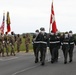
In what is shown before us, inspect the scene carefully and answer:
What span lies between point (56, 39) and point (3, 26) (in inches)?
384

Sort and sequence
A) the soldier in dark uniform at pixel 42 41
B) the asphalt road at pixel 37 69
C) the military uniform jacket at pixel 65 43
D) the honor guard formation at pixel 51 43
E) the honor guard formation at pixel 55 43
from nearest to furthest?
the asphalt road at pixel 37 69 < the soldier in dark uniform at pixel 42 41 < the honor guard formation at pixel 51 43 < the honor guard formation at pixel 55 43 < the military uniform jacket at pixel 65 43

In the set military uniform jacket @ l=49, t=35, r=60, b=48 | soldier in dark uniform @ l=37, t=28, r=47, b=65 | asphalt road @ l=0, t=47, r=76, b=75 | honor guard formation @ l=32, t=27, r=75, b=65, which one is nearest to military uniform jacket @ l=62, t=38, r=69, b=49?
honor guard formation @ l=32, t=27, r=75, b=65

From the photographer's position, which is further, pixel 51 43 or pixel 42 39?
pixel 51 43

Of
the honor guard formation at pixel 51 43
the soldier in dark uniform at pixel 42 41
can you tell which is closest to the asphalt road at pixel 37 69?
the soldier in dark uniform at pixel 42 41

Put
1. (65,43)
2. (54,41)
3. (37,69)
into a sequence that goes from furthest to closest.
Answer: (54,41) < (65,43) < (37,69)

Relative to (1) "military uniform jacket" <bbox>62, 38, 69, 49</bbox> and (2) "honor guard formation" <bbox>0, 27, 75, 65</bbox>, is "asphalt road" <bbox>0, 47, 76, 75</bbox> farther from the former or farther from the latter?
(1) "military uniform jacket" <bbox>62, 38, 69, 49</bbox>

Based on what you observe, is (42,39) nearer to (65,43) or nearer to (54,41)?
(54,41)

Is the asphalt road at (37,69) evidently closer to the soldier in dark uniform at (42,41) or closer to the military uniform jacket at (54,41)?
the soldier in dark uniform at (42,41)

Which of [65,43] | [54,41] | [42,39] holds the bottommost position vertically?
[65,43]

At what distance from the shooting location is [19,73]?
15516mm

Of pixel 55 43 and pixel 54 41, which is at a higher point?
pixel 54 41

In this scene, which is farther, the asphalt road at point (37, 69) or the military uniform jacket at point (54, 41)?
the military uniform jacket at point (54, 41)

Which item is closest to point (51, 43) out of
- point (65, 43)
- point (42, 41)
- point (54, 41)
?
point (54, 41)

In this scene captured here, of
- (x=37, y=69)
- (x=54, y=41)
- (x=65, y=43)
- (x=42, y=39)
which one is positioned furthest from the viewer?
(x=54, y=41)
